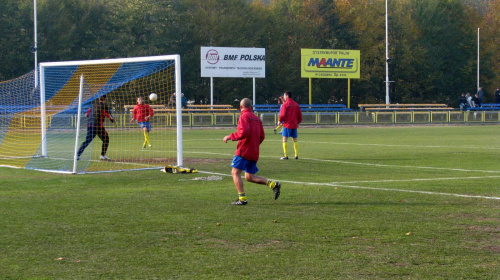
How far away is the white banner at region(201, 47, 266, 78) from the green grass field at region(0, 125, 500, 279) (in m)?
31.2

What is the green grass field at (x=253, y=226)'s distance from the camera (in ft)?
20.4

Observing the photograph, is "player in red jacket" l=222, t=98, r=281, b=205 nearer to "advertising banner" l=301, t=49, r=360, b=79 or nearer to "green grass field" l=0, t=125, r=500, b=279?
"green grass field" l=0, t=125, r=500, b=279

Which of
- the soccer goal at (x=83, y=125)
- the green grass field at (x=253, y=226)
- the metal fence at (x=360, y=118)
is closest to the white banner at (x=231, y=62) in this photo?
the metal fence at (x=360, y=118)

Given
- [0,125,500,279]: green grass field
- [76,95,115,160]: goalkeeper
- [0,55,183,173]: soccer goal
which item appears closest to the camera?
[0,125,500,279]: green grass field

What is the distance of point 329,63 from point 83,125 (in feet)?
94.1

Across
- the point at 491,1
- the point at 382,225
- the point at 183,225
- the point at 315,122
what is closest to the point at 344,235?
the point at 382,225

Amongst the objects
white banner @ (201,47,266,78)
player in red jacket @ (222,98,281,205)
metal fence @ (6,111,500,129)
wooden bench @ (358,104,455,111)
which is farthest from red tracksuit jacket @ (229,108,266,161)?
wooden bench @ (358,104,455,111)

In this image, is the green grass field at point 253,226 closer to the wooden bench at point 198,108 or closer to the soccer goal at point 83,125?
the soccer goal at point 83,125

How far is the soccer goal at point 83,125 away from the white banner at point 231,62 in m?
9.83

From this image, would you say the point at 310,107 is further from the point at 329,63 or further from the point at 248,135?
the point at 248,135

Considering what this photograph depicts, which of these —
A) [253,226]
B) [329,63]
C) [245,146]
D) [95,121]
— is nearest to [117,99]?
[95,121]

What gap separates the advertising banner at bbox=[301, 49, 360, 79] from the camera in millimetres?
49156

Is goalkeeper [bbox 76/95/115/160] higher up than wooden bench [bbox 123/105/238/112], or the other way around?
wooden bench [bbox 123/105/238/112]

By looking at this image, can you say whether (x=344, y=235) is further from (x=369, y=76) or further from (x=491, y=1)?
(x=491, y=1)
